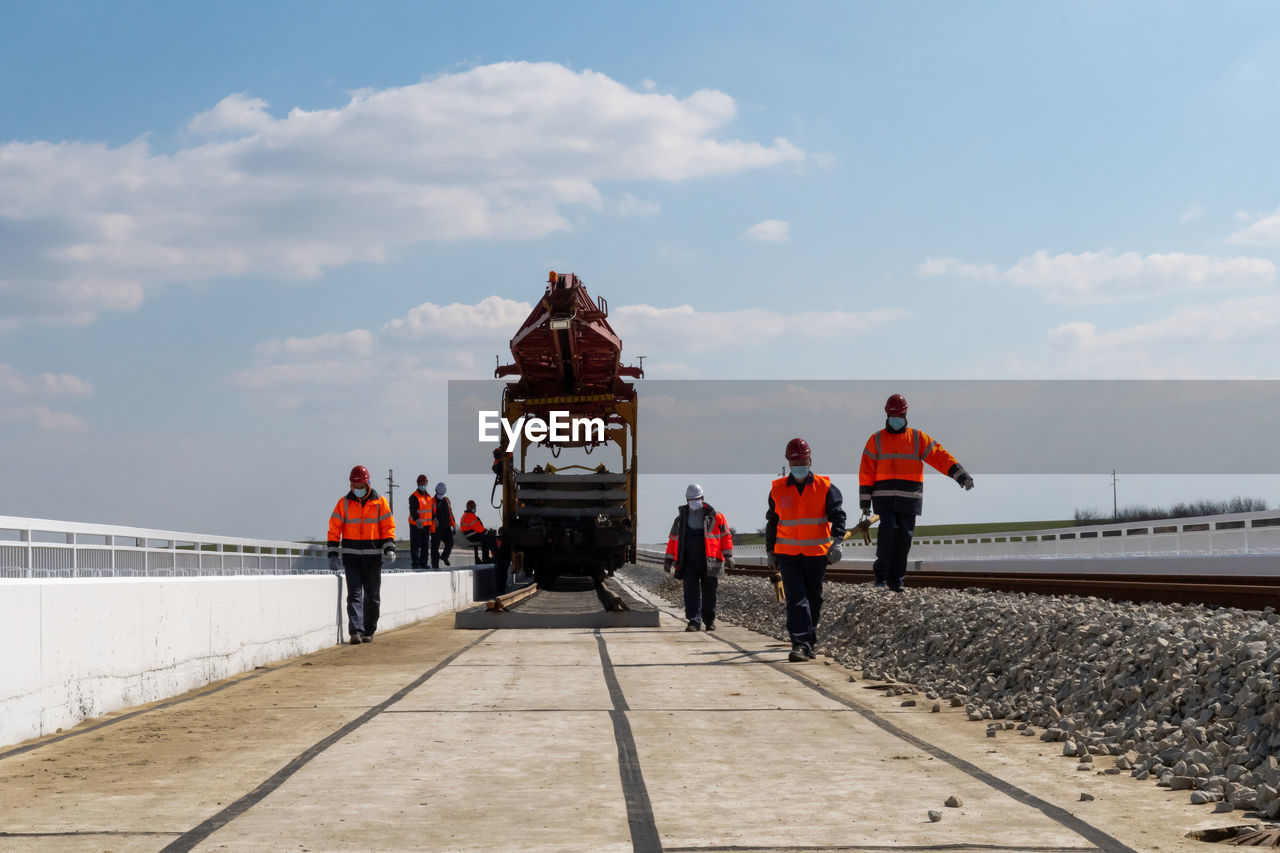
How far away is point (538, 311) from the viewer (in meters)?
25.9

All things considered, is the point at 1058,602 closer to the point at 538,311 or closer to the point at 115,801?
the point at 115,801

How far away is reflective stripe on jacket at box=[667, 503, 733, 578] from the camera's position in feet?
53.2

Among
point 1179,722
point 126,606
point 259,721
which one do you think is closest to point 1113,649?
point 1179,722

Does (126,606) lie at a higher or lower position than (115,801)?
higher

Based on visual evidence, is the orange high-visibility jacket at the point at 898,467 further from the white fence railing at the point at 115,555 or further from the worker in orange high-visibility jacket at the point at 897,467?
the white fence railing at the point at 115,555

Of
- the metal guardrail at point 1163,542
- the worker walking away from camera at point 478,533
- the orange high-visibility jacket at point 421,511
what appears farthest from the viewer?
the worker walking away from camera at point 478,533

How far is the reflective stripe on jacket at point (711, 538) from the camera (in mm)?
16203

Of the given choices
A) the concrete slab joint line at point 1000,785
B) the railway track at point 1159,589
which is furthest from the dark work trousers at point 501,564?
the concrete slab joint line at point 1000,785

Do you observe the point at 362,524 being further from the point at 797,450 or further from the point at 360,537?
the point at 797,450

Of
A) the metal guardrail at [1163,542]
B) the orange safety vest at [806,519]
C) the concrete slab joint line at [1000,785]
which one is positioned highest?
the orange safety vest at [806,519]

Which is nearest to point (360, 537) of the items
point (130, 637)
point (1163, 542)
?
point (130, 637)

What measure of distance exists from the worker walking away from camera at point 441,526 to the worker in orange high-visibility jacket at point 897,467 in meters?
16.0

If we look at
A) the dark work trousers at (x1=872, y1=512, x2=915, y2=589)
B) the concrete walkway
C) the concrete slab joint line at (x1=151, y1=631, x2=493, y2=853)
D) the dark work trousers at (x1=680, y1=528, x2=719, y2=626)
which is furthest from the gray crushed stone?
the concrete slab joint line at (x1=151, y1=631, x2=493, y2=853)

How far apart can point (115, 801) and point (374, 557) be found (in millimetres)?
9910
